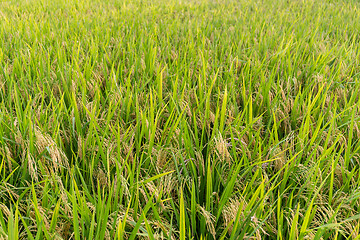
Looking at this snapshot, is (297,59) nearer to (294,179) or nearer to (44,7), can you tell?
(294,179)

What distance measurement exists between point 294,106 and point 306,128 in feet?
0.81

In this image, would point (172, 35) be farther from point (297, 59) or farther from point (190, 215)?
point (190, 215)

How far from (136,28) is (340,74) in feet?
6.46

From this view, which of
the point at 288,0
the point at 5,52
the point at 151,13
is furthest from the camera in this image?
the point at 288,0

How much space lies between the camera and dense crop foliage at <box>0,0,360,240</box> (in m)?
0.83

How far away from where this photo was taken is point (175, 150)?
3.76 feet

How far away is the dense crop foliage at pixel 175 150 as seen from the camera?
828 mm

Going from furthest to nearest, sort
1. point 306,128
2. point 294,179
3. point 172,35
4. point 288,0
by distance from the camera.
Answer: point 288,0 → point 172,35 → point 306,128 → point 294,179

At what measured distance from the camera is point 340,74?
1.84 metres

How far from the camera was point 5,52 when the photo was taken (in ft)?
6.90

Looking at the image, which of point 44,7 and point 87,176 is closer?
point 87,176

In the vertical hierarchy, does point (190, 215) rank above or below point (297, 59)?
below

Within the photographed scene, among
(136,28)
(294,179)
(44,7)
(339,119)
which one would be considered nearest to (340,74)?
(339,119)

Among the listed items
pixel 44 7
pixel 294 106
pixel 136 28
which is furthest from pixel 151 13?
pixel 294 106
